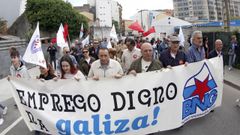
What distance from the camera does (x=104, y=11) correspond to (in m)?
147

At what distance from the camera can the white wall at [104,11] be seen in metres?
143

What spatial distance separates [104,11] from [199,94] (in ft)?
466

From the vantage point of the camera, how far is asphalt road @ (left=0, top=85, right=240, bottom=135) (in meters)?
6.52

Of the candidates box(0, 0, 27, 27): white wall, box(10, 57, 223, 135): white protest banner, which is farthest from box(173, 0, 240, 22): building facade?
box(10, 57, 223, 135): white protest banner

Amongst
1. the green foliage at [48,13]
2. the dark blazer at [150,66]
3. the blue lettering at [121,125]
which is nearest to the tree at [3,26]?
the green foliage at [48,13]

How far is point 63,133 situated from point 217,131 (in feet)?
8.58

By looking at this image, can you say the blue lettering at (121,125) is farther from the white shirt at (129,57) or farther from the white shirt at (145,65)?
the white shirt at (129,57)

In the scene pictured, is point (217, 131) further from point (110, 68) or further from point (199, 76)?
point (110, 68)

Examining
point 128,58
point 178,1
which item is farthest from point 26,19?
point 178,1

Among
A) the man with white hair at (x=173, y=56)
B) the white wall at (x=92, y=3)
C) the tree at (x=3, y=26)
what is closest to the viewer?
the man with white hair at (x=173, y=56)

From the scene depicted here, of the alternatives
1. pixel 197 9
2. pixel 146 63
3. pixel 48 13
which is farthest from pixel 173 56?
pixel 197 9

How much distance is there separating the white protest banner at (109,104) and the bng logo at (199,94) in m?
0.04

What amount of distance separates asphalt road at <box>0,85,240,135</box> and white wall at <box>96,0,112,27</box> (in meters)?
133

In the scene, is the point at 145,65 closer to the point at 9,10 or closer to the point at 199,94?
the point at 199,94
